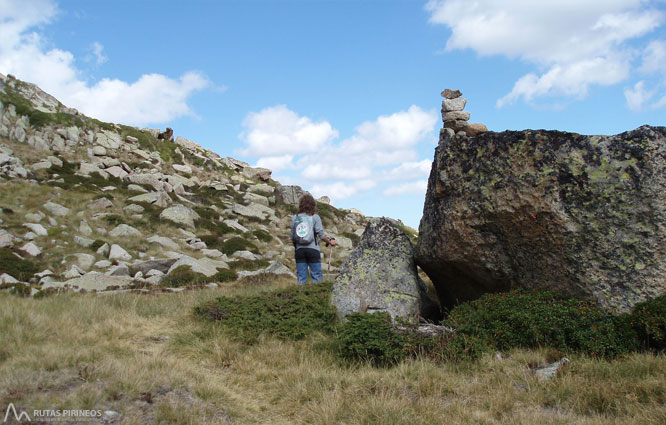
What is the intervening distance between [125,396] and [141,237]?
2027 cm

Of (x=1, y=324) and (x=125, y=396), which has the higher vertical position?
(x=1, y=324)

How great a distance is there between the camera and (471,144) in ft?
26.1

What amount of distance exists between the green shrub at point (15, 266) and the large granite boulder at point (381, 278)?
13.5 meters

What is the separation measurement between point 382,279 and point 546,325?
121 inches

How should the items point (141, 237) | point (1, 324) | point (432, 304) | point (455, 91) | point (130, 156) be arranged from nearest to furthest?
point (1, 324)
point (432, 304)
point (455, 91)
point (141, 237)
point (130, 156)

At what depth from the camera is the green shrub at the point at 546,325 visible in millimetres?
6090

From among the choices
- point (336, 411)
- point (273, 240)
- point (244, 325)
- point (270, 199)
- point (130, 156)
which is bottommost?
point (336, 411)

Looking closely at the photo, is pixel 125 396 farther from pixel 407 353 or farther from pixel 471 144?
pixel 471 144

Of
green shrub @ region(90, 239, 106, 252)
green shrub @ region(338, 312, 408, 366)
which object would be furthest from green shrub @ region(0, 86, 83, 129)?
green shrub @ region(338, 312, 408, 366)

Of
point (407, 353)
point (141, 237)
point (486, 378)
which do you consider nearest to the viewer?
point (486, 378)

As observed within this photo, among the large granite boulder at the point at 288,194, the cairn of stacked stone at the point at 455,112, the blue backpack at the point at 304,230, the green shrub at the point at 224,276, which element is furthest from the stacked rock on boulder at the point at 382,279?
the large granite boulder at the point at 288,194

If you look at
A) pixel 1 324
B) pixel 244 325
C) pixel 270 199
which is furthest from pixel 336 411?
pixel 270 199

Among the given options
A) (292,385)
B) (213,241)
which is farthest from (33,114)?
(292,385)

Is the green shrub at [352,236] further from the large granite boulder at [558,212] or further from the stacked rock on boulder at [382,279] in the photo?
the large granite boulder at [558,212]
